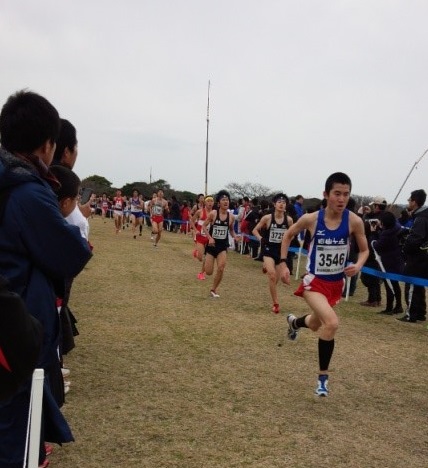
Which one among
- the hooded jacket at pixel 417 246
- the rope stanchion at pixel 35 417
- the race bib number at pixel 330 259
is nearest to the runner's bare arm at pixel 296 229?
the race bib number at pixel 330 259

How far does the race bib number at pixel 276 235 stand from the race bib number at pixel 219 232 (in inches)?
43.0

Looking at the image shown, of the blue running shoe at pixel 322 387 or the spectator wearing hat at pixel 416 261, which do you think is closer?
the blue running shoe at pixel 322 387

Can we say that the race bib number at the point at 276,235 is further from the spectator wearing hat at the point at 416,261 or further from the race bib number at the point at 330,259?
the race bib number at the point at 330,259

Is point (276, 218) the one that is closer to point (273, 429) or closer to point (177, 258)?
point (273, 429)

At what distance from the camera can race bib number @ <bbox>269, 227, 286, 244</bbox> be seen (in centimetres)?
859

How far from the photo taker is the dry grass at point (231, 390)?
137 inches

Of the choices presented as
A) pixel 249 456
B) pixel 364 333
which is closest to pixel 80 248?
pixel 249 456

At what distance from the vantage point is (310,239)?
5242mm

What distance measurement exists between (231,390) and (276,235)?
4.50m

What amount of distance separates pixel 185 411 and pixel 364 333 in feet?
13.4

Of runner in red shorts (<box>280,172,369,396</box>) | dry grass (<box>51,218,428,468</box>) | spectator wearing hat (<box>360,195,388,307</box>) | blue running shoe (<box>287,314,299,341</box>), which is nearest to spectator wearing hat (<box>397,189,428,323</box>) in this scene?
dry grass (<box>51,218,428,468</box>)

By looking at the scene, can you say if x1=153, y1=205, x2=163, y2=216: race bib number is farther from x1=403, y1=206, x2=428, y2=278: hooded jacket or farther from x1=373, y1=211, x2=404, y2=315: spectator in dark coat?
x1=403, y1=206, x2=428, y2=278: hooded jacket

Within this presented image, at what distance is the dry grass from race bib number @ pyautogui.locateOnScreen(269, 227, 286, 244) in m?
1.21

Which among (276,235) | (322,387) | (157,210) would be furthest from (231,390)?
(157,210)
